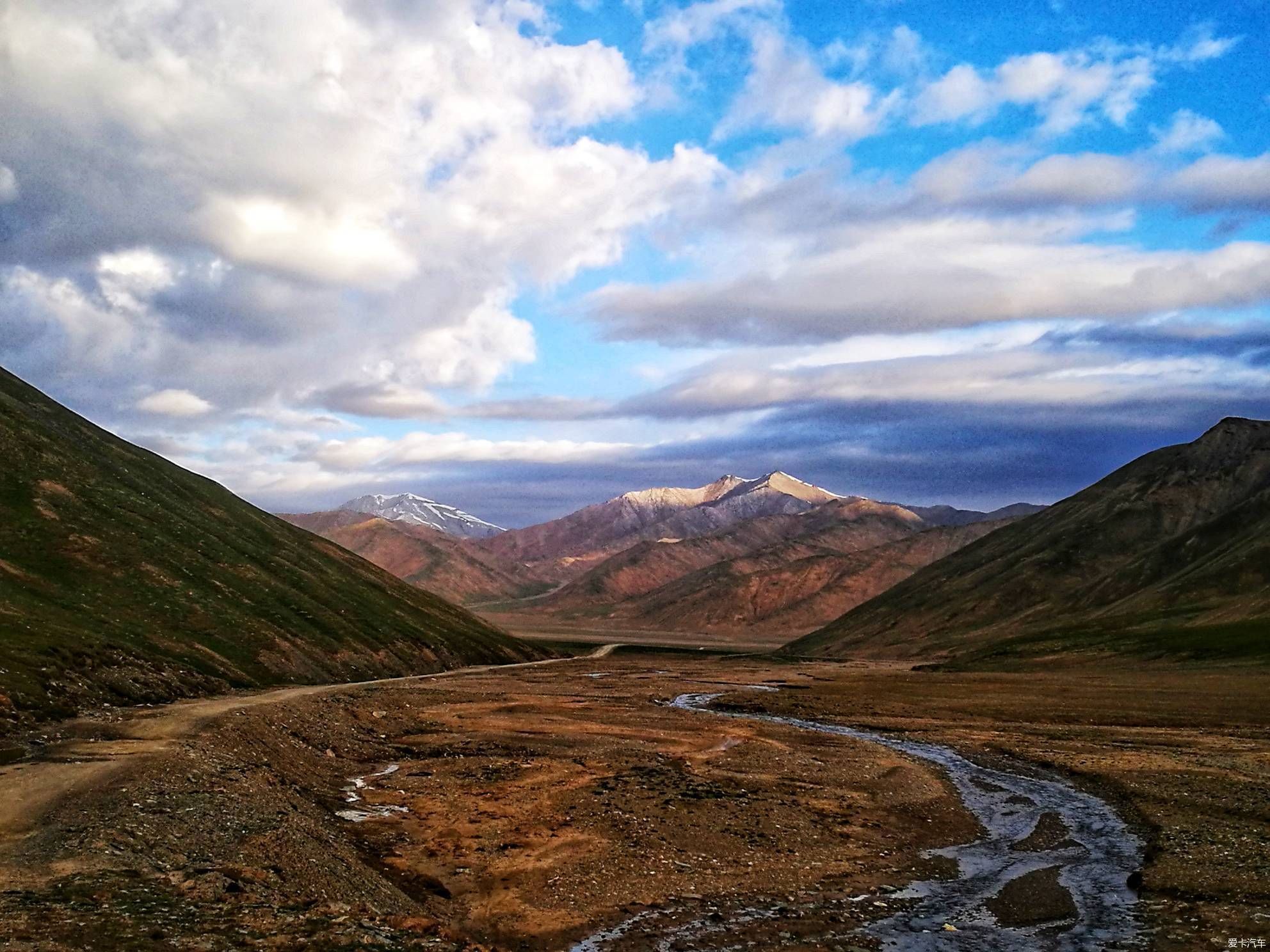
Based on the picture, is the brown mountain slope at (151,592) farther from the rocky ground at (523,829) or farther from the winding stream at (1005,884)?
the winding stream at (1005,884)

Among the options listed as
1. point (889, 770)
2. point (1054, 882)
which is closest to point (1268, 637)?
point (889, 770)

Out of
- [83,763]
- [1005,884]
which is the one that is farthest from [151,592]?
[1005,884]

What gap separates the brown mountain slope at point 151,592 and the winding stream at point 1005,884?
113ft

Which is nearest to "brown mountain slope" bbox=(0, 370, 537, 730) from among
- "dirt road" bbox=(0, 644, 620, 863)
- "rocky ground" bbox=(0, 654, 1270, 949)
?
"dirt road" bbox=(0, 644, 620, 863)

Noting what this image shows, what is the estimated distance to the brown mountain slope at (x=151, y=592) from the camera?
55.2 meters

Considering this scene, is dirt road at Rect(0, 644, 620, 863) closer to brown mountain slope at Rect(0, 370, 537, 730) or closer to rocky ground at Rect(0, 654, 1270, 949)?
rocky ground at Rect(0, 654, 1270, 949)

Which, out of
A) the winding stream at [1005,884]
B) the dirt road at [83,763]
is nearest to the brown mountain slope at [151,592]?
the dirt road at [83,763]

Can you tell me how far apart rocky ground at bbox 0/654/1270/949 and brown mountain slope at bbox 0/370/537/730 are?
10914 millimetres

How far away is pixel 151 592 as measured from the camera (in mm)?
81625

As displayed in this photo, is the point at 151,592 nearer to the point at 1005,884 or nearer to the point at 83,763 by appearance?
the point at 83,763

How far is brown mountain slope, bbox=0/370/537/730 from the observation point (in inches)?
2173

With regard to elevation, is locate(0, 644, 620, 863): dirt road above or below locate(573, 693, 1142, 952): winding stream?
above

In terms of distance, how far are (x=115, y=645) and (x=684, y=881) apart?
50.8 metres

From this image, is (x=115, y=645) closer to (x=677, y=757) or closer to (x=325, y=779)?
(x=325, y=779)
